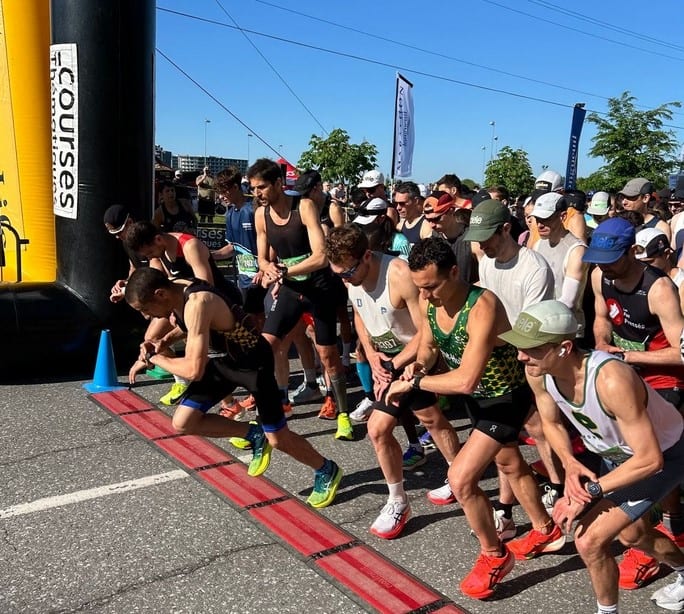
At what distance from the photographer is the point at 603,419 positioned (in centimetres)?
254

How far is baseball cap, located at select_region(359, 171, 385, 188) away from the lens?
7622mm

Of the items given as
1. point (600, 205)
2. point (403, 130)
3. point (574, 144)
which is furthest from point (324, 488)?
point (574, 144)

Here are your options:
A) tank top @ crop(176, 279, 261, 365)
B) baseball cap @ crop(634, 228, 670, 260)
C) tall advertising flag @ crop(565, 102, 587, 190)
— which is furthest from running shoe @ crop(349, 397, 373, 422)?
tall advertising flag @ crop(565, 102, 587, 190)

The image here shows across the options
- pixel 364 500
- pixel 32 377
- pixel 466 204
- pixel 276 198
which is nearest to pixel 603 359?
pixel 364 500

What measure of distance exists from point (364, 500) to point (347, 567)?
859mm

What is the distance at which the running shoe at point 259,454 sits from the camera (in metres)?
4.20

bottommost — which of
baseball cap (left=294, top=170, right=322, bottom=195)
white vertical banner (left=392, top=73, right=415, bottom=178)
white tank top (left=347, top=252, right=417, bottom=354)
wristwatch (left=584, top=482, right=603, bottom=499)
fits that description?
wristwatch (left=584, top=482, right=603, bottom=499)

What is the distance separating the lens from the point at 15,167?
285 inches

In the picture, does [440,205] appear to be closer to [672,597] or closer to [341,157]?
[672,597]

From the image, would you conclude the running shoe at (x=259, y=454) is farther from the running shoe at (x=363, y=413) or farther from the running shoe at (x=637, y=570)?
the running shoe at (x=637, y=570)

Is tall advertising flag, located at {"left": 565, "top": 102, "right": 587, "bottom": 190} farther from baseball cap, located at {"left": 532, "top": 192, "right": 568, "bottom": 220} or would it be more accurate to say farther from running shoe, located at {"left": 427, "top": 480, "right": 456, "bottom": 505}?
running shoe, located at {"left": 427, "top": 480, "right": 456, "bottom": 505}

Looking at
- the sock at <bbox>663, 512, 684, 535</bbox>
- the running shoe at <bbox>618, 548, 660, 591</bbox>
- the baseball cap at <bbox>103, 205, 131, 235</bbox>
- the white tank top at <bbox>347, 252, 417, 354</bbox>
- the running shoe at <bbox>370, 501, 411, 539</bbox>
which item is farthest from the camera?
the baseball cap at <bbox>103, 205, 131, 235</bbox>

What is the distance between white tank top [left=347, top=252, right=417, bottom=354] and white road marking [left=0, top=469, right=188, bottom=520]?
5.50ft

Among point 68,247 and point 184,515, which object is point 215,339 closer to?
→ point 184,515
